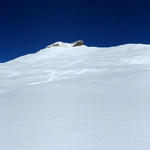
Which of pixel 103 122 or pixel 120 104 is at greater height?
pixel 120 104

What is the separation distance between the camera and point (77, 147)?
1583 mm

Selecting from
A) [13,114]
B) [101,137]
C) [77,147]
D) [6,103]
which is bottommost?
[77,147]

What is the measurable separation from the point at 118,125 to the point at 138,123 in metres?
0.26

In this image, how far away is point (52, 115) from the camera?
234 cm

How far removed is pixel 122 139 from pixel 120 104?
1068 millimetres

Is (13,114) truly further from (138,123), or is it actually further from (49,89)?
(138,123)

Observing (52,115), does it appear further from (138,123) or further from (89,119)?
(138,123)

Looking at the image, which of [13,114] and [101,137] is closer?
[101,137]

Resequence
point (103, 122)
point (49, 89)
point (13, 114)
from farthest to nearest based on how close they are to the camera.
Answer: point (49, 89), point (13, 114), point (103, 122)

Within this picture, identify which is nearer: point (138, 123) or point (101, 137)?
point (101, 137)

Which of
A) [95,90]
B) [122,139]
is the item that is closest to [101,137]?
[122,139]

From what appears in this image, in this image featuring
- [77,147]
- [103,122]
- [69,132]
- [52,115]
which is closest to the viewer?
[77,147]

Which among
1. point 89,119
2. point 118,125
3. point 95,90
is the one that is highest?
point 95,90

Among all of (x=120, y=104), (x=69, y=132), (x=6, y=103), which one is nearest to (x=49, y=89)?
(x=6, y=103)
